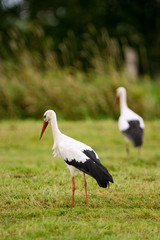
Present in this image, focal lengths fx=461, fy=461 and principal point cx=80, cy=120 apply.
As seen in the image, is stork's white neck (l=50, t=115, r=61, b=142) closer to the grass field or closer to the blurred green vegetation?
the grass field

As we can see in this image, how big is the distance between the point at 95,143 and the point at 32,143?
1.40 metres

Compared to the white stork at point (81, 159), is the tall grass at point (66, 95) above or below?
above

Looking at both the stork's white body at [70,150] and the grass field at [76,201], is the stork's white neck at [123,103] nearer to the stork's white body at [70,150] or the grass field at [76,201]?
the grass field at [76,201]

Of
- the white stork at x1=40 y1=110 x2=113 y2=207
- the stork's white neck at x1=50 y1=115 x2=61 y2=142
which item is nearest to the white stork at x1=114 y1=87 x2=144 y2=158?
the stork's white neck at x1=50 y1=115 x2=61 y2=142

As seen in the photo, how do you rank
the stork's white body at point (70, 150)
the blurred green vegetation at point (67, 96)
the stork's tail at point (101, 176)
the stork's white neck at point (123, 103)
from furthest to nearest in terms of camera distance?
the blurred green vegetation at point (67, 96), the stork's white neck at point (123, 103), the stork's white body at point (70, 150), the stork's tail at point (101, 176)

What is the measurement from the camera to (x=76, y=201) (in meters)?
5.23

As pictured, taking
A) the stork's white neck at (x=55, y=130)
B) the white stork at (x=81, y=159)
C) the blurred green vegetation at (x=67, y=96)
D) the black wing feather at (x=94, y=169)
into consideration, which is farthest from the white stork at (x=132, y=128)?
the blurred green vegetation at (x=67, y=96)

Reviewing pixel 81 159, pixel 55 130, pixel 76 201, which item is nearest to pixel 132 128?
pixel 55 130

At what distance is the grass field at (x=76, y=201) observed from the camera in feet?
13.6

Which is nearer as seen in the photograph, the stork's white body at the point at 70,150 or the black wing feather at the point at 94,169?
the black wing feather at the point at 94,169

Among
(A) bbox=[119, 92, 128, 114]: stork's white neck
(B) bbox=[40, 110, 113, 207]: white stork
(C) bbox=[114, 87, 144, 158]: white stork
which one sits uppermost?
(A) bbox=[119, 92, 128, 114]: stork's white neck

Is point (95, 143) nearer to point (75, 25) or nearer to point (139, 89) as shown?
point (139, 89)

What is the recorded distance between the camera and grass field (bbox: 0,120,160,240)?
4156mm

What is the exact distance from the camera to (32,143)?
33.3ft
